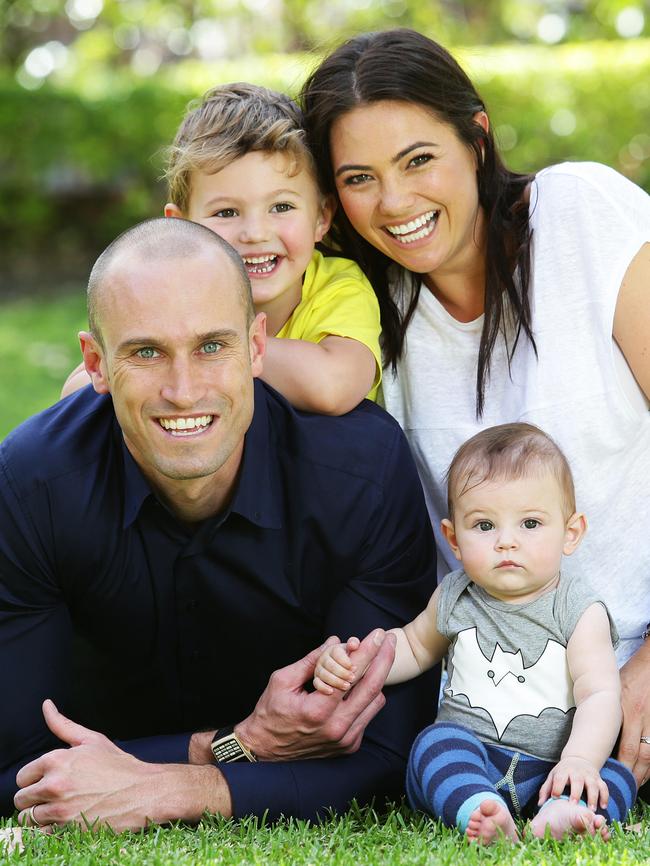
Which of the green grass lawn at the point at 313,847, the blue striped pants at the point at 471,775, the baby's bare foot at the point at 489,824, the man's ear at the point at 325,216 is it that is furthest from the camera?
the man's ear at the point at 325,216

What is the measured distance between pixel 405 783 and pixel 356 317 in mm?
1402

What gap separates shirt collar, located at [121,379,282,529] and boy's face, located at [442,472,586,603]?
0.53m

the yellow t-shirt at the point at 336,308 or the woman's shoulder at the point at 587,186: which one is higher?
the woman's shoulder at the point at 587,186

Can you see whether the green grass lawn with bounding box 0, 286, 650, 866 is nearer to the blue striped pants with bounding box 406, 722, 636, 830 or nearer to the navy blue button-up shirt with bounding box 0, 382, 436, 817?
the blue striped pants with bounding box 406, 722, 636, 830

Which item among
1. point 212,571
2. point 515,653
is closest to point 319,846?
point 515,653

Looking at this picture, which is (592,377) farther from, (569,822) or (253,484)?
(569,822)

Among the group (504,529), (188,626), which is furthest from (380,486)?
(188,626)

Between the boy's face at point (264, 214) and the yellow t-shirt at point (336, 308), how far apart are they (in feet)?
0.34

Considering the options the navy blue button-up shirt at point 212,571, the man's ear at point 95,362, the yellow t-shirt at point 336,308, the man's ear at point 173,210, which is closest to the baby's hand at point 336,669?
the navy blue button-up shirt at point 212,571

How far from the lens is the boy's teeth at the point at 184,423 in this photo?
3.26 m

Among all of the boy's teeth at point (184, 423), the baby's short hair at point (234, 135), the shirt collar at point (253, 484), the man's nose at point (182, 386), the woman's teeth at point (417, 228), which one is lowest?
the shirt collar at point (253, 484)

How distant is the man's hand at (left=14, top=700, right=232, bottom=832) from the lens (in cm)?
308

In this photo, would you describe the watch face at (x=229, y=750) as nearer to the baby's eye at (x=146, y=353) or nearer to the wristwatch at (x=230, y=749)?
the wristwatch at (x=230, y=749)

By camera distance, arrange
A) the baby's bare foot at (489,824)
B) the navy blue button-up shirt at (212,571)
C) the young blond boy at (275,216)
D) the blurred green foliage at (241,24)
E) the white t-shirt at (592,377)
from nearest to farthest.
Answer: the baby's bare foot at (489,824), the navy blue button-up shirt at (212,571), the white t-shirt at (592,377), the young blond boy at (275,216), the blurred green foliage at (241,24)
